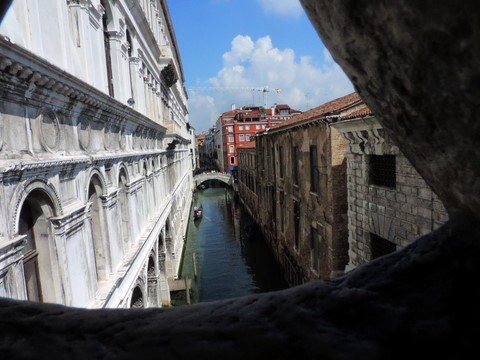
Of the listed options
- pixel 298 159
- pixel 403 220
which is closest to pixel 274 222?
pixel 298 159

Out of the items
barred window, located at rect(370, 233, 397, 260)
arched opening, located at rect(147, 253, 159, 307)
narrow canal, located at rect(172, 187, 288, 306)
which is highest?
barred window, located at rect(370, 233, 397, 260)

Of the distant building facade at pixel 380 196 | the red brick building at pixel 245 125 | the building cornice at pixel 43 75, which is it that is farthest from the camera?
the red brick building at pixel 245 125

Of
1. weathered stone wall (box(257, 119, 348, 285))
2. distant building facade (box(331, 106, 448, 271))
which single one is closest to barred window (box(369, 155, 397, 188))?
distant building facade (box(331, 106, 448, 271))

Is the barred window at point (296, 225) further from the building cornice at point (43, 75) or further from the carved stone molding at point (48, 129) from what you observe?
the carved stone molding at point (48, 129)

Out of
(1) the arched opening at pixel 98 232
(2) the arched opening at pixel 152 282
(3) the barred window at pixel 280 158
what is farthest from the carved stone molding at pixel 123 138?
Result: (3) the barred window at pixel 280 158

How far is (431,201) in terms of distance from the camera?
554cm

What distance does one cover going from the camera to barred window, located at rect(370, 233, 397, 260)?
6989 millimetres

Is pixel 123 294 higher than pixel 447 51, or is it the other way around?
pixel 447 51

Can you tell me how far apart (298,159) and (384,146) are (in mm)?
6738

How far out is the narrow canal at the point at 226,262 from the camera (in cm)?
1741

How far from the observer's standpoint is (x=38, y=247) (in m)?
5.30

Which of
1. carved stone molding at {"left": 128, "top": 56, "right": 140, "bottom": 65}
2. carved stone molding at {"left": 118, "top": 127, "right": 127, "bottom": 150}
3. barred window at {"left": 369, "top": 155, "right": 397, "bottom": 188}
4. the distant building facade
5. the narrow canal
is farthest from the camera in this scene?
the narrow canal

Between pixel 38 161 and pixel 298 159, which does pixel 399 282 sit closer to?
pixel 38 161

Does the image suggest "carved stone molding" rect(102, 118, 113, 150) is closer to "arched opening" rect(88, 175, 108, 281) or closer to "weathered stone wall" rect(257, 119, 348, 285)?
"arched opening" rect(88, 175, 108, 281)
